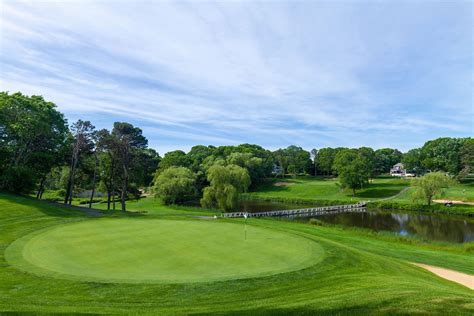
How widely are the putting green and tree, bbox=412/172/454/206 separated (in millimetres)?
47689

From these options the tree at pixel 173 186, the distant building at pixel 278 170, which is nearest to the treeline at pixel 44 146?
the tree at pixel 173 186

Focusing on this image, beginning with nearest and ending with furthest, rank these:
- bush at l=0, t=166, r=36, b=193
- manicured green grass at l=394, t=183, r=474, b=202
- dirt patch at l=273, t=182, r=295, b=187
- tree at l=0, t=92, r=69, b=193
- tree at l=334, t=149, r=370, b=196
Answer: bush at l=0, t=166, r=36, b=193 → tree at l=0, t=92, r=69, b=193 → manicured green grass at l=394, t=183, r=474, b=202 → tree at l=334, t=149, r=370, b=196 → dirt patch at l=273, t=182, r=295, b=187

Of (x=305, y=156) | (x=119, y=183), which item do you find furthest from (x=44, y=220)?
(x=305, y=156)

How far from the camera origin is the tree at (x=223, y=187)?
4844 centimetres

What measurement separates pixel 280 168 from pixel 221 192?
85162 millimetres

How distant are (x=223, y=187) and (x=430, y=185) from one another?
121 ft

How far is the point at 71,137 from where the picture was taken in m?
42.8

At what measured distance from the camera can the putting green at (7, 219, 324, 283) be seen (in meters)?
11.7

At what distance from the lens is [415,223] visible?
1772 inches

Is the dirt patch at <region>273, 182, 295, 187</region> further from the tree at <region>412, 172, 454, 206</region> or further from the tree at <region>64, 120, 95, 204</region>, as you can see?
the tree at <region>64, 120, 95, 204</region>

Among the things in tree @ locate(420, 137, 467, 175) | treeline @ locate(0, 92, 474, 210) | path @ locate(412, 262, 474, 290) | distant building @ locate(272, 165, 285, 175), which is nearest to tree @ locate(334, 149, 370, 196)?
treeline @ locate(0, 92, 474, 210)

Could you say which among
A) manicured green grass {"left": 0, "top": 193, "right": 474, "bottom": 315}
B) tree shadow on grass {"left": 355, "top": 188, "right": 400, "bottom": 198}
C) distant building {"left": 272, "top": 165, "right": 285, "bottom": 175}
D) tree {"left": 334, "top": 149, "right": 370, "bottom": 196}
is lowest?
manicured green grass {"left": 0, "top": 193, "right": 474, "bottom": 315}

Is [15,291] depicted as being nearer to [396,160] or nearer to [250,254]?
[250,254]

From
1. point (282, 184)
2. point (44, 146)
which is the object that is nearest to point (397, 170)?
point (282, 184)
